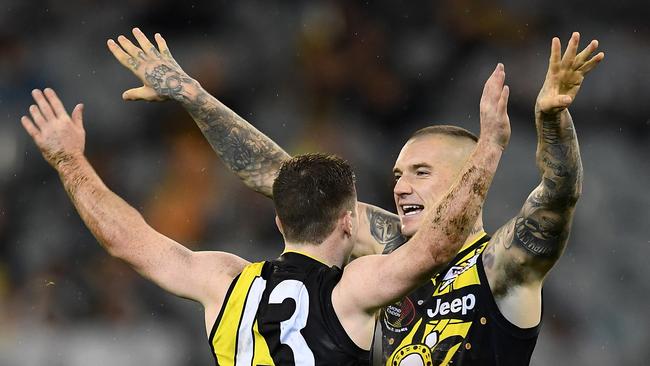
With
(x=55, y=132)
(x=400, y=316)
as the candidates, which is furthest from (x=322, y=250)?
(x=55, y=132)

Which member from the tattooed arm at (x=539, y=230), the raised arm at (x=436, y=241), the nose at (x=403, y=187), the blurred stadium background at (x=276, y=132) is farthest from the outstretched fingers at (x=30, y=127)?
the blurred stadium background at (x=276, y=132)

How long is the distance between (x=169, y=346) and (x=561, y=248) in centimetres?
444

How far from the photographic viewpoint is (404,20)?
8852 millimetres

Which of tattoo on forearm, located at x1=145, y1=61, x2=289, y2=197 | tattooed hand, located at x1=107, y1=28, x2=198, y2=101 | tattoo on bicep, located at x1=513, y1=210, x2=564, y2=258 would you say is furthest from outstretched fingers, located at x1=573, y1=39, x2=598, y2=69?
tattooed hand, located at x1=107, y1=28, x2=198, y2=101

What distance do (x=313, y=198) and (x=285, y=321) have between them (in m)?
0.43

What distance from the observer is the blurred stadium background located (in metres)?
7.67

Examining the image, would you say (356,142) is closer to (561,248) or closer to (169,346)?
(169,346)

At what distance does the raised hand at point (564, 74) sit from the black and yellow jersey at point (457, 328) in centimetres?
82

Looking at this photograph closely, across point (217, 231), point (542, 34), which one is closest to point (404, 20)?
point (542, 34)

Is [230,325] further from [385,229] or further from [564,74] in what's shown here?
[385,229]

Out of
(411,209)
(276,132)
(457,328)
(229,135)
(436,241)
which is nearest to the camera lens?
(436,241)

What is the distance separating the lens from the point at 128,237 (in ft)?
11.6

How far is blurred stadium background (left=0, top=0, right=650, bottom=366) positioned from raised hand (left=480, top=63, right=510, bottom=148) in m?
4.70

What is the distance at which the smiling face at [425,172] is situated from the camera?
4387 millimetres
